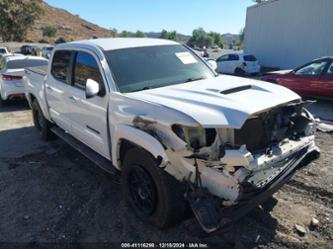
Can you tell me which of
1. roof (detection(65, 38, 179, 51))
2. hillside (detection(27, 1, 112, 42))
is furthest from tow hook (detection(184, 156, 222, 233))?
hillside (detection(27, 1, 112, 42))

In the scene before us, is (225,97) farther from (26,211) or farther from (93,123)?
(26,211)

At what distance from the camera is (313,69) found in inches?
389

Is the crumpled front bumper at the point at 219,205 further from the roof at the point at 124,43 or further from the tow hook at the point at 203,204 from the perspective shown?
the roof at the point at 124,43

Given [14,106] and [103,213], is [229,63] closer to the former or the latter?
[14,106]

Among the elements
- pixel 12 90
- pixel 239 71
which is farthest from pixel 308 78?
pixel 239 71

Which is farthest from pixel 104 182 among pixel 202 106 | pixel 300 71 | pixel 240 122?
pixel 300 71

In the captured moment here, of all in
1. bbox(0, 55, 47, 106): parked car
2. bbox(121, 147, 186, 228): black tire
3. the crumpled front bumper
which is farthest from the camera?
bbox(0, 55, 47, 106): parked car

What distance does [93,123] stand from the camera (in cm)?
431

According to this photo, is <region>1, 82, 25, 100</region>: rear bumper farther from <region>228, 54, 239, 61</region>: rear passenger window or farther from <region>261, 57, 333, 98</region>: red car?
<region>228, 54, 239, 61</region>: rear passenger window

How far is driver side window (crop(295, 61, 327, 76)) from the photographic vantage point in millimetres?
9602

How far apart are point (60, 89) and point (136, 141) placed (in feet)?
8.00

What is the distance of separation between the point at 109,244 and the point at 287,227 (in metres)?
1.84

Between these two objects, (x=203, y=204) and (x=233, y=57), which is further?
(x=233, y=57)

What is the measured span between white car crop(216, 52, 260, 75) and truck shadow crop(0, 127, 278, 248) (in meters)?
16.3
